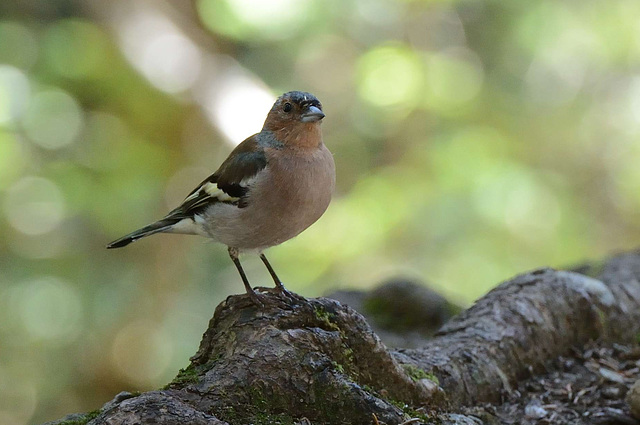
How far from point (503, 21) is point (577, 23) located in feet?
3.64

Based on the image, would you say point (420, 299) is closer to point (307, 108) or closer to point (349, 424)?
point (307, 108)

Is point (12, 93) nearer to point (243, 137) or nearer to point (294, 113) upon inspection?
point (243, 137)

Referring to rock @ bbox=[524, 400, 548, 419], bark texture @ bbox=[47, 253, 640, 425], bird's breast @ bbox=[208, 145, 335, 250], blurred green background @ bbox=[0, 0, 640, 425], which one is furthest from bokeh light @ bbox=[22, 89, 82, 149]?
rock @ bbox=[524, 400, 548, 419]

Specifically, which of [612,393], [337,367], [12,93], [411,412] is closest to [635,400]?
[612,393]

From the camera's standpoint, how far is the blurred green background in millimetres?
7262

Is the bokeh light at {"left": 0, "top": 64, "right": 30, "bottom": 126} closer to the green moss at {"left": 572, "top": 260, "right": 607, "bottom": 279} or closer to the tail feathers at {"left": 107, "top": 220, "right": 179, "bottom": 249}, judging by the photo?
the tail feathers at {"left": 107, "top": 220, "right": 179, "bottom": 249}

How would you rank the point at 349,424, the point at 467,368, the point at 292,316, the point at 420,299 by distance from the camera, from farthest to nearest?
the point at 420,299 < the point at 467,368 < the point at 292,316 < the point at 349,424

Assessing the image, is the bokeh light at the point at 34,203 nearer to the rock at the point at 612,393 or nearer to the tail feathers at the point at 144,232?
the tail feathers at the point at 144,232

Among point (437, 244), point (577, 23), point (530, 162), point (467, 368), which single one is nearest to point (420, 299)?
point (467, 368)

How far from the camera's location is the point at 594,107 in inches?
336

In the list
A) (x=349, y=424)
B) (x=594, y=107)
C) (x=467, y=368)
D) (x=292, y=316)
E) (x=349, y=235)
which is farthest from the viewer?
(x=594, y=107)

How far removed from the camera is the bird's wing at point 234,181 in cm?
313

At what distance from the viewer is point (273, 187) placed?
304cm

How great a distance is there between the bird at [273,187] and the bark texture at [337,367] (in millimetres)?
350
